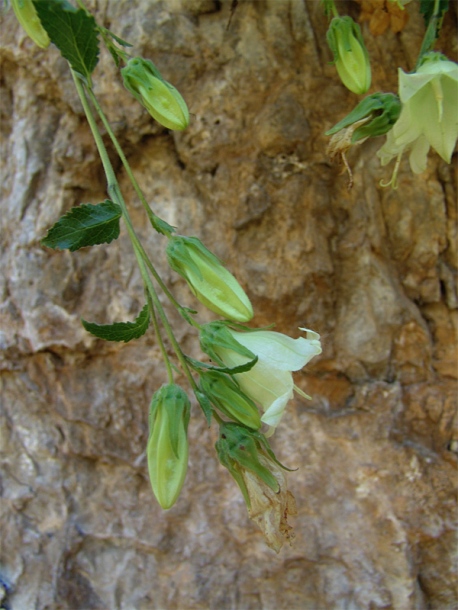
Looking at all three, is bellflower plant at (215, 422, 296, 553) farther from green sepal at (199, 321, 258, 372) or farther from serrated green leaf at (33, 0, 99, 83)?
serrated green leaf at (33, 0, 99, 83)

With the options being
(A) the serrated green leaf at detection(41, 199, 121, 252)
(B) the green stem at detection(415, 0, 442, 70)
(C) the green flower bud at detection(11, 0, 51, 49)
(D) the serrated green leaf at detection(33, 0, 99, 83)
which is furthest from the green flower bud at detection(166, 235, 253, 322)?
(B) the green stem at detection(415, 0, 442, 70)

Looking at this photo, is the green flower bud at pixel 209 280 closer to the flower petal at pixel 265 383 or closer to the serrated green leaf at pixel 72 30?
the flower petal at pixel 265 383

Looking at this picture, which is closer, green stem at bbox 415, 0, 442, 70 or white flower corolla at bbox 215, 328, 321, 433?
white flower corolla at bbox 215, 328, 321, 433

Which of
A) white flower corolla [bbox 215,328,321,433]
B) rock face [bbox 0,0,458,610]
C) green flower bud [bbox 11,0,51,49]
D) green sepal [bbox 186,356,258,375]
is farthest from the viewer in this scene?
rock face [bbox 0,0,458,610]

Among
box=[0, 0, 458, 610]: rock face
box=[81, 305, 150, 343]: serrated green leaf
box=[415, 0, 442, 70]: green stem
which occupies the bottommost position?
box=[0, 0, 458, 610]: rock face

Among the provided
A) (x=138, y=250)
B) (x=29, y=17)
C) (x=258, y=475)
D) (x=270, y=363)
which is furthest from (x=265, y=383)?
(x=29, y=17)

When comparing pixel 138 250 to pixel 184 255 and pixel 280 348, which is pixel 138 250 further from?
pixel 280 348
